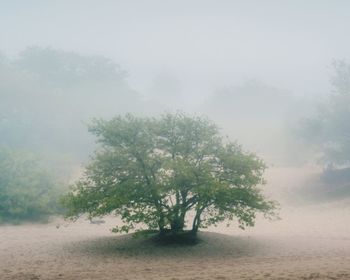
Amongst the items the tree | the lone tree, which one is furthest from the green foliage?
the tree

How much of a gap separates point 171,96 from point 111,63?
34.1m

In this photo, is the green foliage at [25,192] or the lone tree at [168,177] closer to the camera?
the lone tree at [168,177]

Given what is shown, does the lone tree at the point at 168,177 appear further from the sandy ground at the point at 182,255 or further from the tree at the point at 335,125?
the tree at the point at 335,125

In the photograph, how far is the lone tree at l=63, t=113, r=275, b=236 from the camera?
20.5 meters

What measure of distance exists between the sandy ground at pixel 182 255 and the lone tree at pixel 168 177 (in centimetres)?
166

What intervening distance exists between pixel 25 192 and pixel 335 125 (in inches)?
1394

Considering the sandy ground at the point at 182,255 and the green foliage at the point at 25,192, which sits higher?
the green foliage at the point at 25,192

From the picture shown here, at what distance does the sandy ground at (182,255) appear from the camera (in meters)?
14.9

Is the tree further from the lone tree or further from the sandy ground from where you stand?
the lone tree

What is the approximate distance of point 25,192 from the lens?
36.6 metres

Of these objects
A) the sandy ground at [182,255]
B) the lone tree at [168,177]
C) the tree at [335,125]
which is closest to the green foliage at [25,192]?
the sandy ground at [182,255]

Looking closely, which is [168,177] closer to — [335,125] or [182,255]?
[182,255]

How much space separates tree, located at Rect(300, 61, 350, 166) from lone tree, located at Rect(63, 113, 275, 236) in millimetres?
30786

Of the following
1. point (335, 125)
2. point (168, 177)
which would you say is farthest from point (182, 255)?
point (335, 125)
